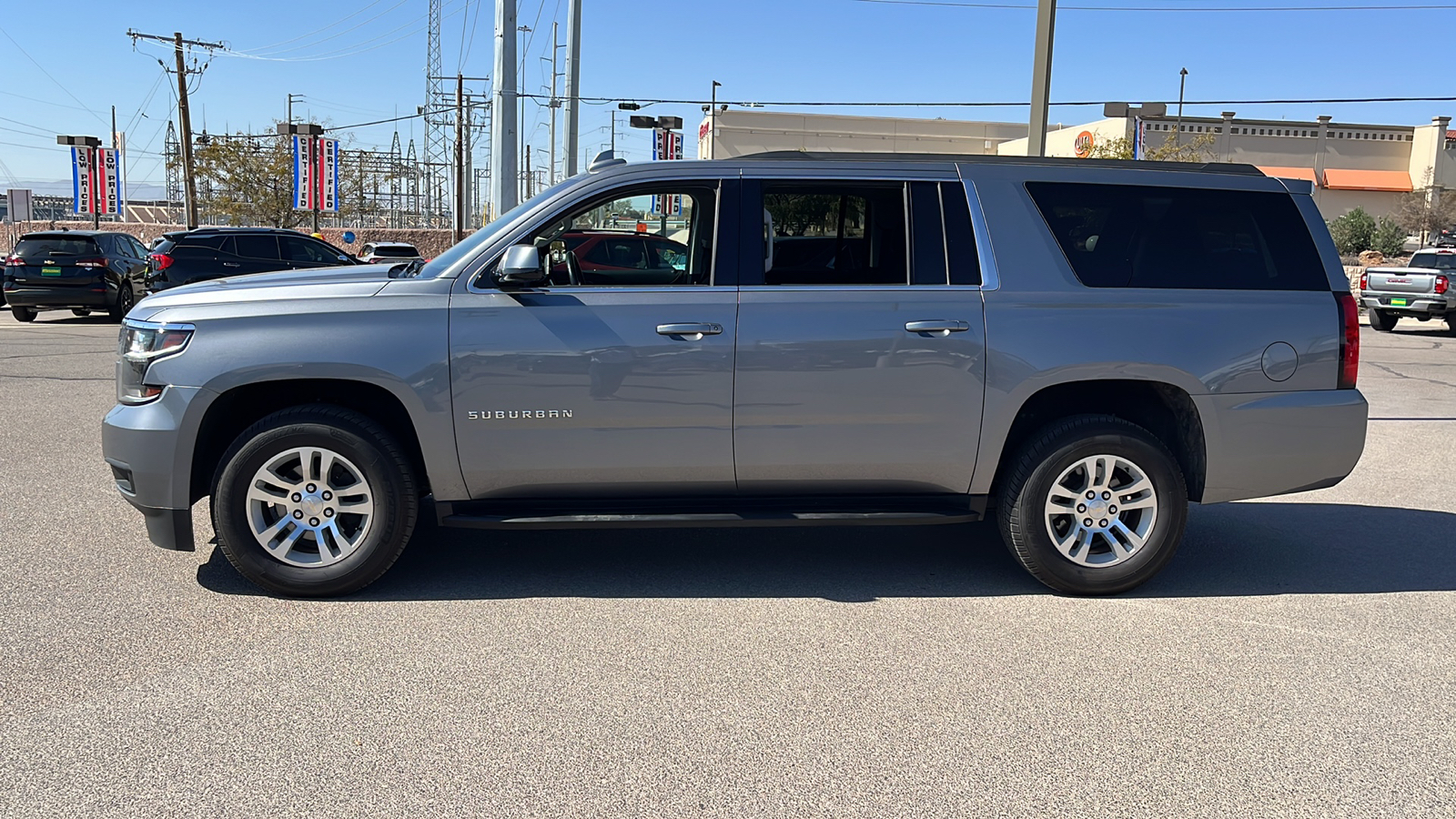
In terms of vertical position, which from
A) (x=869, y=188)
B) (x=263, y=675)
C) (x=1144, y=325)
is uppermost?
(x=869, y=188)

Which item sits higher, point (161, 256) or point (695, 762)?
point (161, 256)

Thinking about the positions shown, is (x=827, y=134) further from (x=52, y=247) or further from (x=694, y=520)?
(x=694, y=520)

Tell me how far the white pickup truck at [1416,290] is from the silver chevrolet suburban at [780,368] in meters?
19.8

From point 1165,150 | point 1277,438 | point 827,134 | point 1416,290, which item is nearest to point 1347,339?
point 1277,438

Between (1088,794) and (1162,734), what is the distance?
0.57 meters

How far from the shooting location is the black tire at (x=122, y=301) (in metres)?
20.3

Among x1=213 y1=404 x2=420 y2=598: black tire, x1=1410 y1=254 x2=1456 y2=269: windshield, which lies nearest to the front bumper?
x1=213 y1=404 x2=420 y2=598: black tire

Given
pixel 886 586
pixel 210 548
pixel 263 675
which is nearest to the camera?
pixel 263 675

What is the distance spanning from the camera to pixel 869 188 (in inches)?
211

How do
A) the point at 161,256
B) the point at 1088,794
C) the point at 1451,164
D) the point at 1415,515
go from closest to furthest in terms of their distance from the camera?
the point at 1088,794 → the point at 1415,515 → the point at 161,256 → the point at 1451,164

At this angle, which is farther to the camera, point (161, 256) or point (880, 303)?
point (161, 256)

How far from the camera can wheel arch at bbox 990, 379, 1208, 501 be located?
5.43 m

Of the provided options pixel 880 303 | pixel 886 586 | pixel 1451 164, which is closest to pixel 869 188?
pixel 880 303

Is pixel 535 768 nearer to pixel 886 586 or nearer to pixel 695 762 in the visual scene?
pixel 695 762
